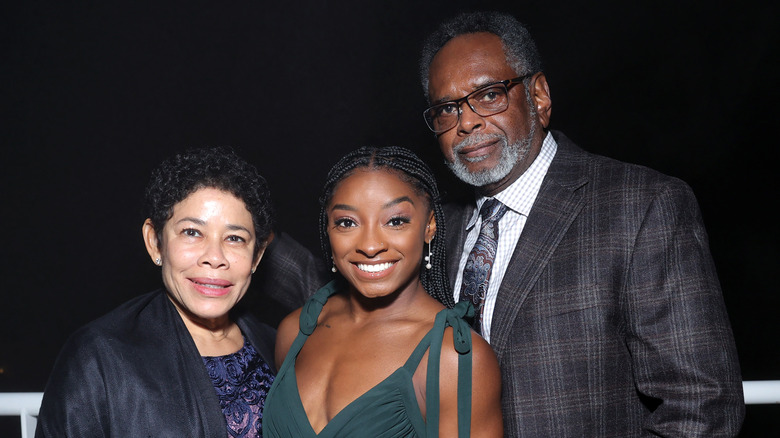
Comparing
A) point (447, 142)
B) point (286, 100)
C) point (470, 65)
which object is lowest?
point (447, 142)

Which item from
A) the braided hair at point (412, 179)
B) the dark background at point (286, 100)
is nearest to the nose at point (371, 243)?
the braided hair at point (412, 179)

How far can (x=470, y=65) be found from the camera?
223 centimetres

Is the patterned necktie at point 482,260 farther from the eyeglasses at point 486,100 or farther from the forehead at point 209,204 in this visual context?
the forehead at point 209,204

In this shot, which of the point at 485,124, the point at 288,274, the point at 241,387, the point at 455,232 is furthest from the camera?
the point at 288,274

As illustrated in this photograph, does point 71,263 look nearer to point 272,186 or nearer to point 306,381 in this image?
point 272,186

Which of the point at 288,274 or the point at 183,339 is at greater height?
the point at 288,274

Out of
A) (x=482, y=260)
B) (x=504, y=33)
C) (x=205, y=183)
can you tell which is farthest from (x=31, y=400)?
(x=504, y=33)

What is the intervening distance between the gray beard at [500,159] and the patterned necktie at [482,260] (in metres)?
0.11

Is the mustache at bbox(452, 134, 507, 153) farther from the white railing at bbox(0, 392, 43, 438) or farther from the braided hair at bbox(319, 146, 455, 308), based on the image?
the white railing at bbox(0, 392, 43, 438)

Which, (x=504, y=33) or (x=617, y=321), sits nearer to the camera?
(x=617, y=321)

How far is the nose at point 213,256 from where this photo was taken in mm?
1967

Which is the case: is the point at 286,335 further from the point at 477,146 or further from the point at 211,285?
the point at 477,146

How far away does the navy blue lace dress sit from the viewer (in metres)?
2.01

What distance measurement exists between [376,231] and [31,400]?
132 cm
